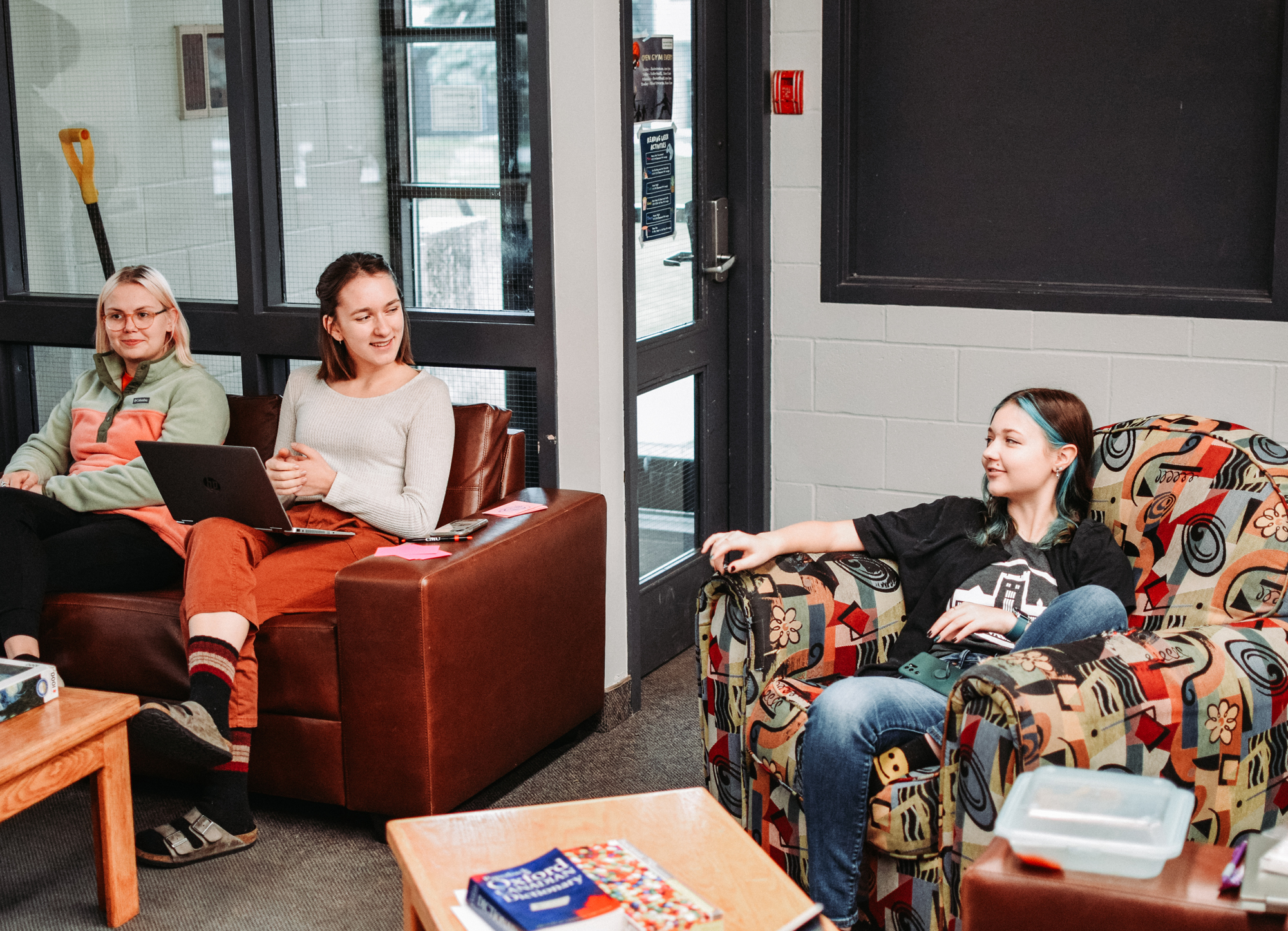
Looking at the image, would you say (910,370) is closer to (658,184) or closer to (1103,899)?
(658,184)

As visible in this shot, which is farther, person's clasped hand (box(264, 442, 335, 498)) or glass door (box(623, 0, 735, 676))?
glass door (box(623, 0, 735, 676))

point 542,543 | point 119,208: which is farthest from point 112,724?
point 119,208

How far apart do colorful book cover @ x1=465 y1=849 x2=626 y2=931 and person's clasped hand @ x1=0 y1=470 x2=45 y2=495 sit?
2000mm

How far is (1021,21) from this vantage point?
→ 359 cm

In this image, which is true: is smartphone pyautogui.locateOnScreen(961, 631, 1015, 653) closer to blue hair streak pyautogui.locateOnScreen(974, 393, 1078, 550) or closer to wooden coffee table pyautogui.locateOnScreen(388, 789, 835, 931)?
blue hair streak pyautogui.locateOnScreen(974, 393, 1078, 550)

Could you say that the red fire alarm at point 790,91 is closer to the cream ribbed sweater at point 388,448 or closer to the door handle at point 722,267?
the door handle at point 722,267

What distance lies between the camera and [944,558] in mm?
2574

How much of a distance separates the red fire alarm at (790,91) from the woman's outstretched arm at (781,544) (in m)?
1.63

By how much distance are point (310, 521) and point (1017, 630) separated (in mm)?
1522

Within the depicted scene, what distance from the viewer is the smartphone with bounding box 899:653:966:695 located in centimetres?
237

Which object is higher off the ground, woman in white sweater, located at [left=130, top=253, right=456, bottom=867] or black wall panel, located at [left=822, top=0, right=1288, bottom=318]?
black wall panel, located at [left=822, top=0, right=1288, bottom=318]

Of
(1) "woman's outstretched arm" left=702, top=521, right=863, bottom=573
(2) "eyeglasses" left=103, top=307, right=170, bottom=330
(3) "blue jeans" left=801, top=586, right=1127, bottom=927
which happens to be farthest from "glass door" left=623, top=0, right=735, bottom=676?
(3) "blue jeans" left=801, top=586, right=1127, bottom=927

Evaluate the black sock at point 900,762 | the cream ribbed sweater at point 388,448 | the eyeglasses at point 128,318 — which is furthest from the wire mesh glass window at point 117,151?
the black sock at point 900,762

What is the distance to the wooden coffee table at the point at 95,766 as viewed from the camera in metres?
2.24
